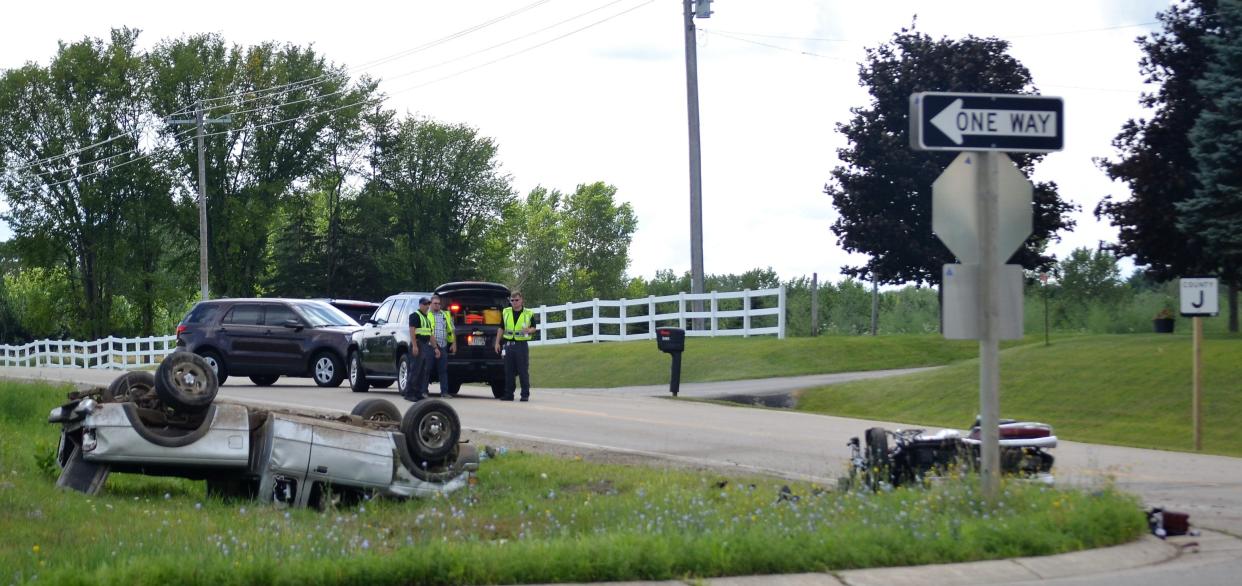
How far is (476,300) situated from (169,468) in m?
13.1

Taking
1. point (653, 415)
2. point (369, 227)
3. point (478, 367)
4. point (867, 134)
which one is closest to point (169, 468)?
point (653, 415)

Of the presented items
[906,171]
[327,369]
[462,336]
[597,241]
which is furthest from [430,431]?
[597,241]

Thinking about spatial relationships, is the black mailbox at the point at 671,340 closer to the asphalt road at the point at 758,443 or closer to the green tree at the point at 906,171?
the asphalt road at the point at 758,443

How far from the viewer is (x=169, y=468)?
10.6 meters

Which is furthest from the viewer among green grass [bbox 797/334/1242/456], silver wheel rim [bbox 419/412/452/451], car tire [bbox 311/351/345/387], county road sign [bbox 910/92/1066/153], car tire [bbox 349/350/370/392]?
car tire [bbox 311/351/345/387]

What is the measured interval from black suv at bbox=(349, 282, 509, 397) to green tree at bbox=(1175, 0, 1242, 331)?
1474cm

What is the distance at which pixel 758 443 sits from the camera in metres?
16.2

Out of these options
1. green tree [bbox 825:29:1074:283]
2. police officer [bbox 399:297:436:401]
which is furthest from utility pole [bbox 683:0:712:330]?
police officer [bbox 399:297:436:401]

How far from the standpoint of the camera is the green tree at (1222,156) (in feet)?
89.6

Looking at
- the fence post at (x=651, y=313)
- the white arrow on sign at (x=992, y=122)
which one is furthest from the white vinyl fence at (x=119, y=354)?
the white arrow on sign at (x=992, y=122)

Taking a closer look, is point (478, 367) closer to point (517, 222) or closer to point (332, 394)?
point (332, 394)

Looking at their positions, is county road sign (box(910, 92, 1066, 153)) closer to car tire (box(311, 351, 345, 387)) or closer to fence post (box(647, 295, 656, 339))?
car tire (box(311, 351, 345, 387))

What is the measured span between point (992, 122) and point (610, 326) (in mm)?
46611

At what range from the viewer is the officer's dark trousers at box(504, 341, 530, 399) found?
22.5 meters
